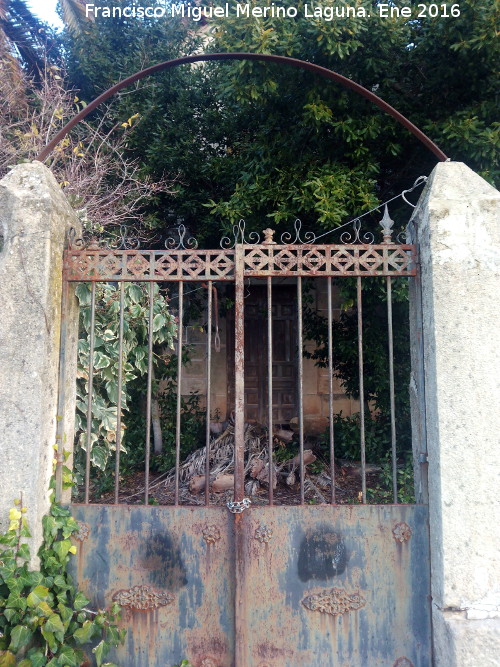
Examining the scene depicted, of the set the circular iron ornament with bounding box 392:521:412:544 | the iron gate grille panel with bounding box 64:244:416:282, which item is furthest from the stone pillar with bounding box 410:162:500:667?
the iron gate grille panel with bounding box 64:244:416:282

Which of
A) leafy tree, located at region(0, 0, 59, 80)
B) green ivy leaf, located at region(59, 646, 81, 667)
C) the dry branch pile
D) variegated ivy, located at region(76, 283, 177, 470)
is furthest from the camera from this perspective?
leafy tree, located at region(0, 0, 59, 80)

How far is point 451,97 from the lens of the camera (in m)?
4.99

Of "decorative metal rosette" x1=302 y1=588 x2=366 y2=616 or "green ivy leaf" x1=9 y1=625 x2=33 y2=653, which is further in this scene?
"decorative metal rosette" x1=302 y1=588 x2=366 y2=616

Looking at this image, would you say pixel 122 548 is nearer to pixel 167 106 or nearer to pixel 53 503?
pixel 53 503

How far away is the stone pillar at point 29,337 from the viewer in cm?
276

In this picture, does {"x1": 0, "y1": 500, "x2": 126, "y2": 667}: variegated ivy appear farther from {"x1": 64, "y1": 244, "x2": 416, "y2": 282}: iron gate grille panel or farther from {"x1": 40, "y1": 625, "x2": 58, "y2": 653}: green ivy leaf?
{"x1": 64, "y1": 244, "x2": 416, "y2": 282}: iron gate grille panel

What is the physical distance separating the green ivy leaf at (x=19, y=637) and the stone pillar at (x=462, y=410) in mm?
2151

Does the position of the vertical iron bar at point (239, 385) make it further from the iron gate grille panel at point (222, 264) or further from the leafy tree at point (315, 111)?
the leafy tree at point (315, 111)

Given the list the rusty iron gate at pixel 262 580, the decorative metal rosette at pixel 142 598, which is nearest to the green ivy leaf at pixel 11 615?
the rusty iron gate at pixel 262 580

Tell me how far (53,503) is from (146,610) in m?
0.82

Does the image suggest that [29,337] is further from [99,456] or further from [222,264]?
[99,456]

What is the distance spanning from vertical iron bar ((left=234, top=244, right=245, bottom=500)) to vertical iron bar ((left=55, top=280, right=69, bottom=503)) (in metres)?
1.04

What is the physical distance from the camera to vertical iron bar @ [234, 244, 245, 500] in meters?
3.00

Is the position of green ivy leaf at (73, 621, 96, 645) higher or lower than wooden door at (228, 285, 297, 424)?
lower
